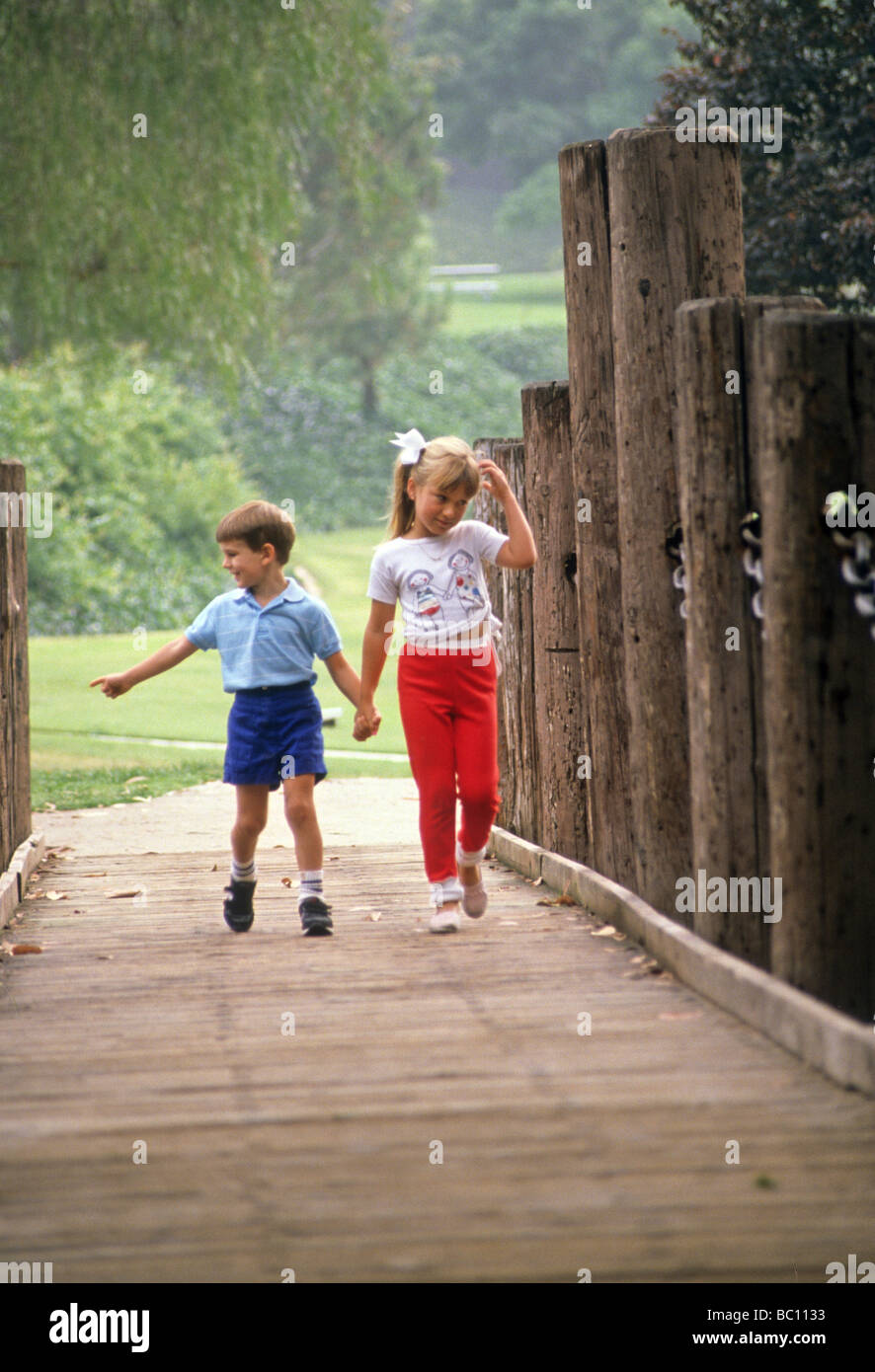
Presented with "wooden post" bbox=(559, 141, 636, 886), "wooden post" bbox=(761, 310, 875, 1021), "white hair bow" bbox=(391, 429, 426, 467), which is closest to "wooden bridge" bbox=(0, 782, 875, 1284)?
"wooden post" bbox=(761, 310, 875, 1021)

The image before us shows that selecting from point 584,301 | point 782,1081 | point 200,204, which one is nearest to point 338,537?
point 200,204

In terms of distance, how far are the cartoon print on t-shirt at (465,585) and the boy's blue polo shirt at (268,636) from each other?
47 cm

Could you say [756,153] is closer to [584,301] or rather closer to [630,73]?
[584,301]

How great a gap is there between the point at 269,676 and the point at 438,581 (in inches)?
27.1

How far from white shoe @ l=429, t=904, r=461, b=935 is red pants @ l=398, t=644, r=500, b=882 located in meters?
0.12

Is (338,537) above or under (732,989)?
above

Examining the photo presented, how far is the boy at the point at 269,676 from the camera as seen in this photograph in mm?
5883

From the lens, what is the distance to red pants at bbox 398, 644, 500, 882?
5.78m

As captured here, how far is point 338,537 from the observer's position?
33.4 m

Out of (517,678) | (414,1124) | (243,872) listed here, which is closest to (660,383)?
(517,678)

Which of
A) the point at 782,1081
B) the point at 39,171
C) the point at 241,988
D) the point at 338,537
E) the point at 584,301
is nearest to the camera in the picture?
the point at 782,1081

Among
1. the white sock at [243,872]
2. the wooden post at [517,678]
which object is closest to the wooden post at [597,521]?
the wooden post at [517,678]

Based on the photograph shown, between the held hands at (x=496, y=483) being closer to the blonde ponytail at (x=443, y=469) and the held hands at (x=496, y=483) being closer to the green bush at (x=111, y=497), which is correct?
the blonde ponytail at (x=443, y=469)

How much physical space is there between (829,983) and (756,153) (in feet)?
40.0
